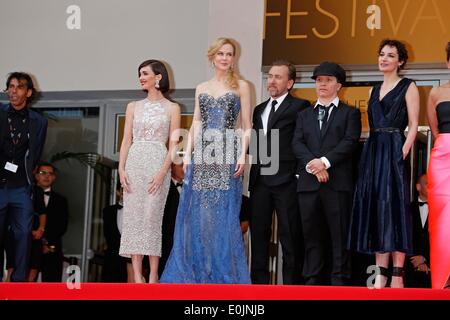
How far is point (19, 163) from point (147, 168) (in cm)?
95

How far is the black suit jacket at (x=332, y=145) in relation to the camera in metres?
5.89

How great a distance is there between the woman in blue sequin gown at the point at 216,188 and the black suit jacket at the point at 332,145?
0.40 m

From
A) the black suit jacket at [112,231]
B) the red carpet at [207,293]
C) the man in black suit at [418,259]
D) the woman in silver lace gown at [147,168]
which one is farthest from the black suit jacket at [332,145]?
the black suit jacket at [112,231]

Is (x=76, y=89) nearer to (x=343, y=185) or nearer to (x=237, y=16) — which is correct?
(x=237, y=16)

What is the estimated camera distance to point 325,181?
231 inches

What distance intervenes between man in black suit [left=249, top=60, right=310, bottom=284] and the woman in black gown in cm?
42

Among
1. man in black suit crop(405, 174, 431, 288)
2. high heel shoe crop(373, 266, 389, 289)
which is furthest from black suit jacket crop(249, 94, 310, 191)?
man in black suit crop(405, 174, 431, 288)

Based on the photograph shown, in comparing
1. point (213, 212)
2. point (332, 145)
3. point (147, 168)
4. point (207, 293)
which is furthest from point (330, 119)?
point (207, 293)

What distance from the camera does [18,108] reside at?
652 centimetres

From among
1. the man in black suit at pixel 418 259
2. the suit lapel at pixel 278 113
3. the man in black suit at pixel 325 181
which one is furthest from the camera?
the man in black suit at pixel 418 259

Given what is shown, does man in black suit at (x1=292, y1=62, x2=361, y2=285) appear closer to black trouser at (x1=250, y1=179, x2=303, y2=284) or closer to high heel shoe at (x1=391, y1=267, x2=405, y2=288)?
black trouser at (x1=250, y1=179, x2=303, y2=284)

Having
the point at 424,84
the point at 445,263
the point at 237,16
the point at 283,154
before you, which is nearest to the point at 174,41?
the point at 237,16

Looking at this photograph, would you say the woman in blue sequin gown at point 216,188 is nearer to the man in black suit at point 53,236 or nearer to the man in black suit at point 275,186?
the man in black suit at point 275,186

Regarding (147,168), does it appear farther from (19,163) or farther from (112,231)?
(112,231)
